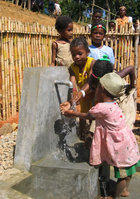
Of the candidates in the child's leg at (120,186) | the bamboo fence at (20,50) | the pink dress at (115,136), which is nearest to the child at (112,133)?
the pink dress at (115,136)

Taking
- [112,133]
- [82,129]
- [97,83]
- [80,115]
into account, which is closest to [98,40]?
[97,83]

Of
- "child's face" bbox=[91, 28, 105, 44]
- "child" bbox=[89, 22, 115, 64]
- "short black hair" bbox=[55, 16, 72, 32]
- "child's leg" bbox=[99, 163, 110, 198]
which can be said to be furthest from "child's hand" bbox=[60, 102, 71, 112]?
"short black hair" bbox=[55, 16, 72, 32]

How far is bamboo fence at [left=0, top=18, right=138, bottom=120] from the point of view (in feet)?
18.8

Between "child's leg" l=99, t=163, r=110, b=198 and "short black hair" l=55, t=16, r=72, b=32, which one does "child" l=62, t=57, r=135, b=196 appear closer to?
"child's leg" l=99, t=163, r=110, b=198

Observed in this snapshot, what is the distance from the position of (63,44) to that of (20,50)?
9.35 feet

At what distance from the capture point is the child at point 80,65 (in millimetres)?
2846

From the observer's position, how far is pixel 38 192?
2445mm

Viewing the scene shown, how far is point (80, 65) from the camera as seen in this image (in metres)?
3.05

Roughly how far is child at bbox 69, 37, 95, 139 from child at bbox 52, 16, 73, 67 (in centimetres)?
48

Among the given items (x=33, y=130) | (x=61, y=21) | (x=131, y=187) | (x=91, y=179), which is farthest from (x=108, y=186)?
Result: (x=61, y=21)

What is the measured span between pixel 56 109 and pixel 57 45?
1153 millimetres

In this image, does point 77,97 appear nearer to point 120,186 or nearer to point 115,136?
point 115,136

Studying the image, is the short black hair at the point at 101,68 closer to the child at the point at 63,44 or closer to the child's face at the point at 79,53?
the child's face at the point at 79,53

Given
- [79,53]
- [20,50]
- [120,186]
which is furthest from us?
[20,50]
